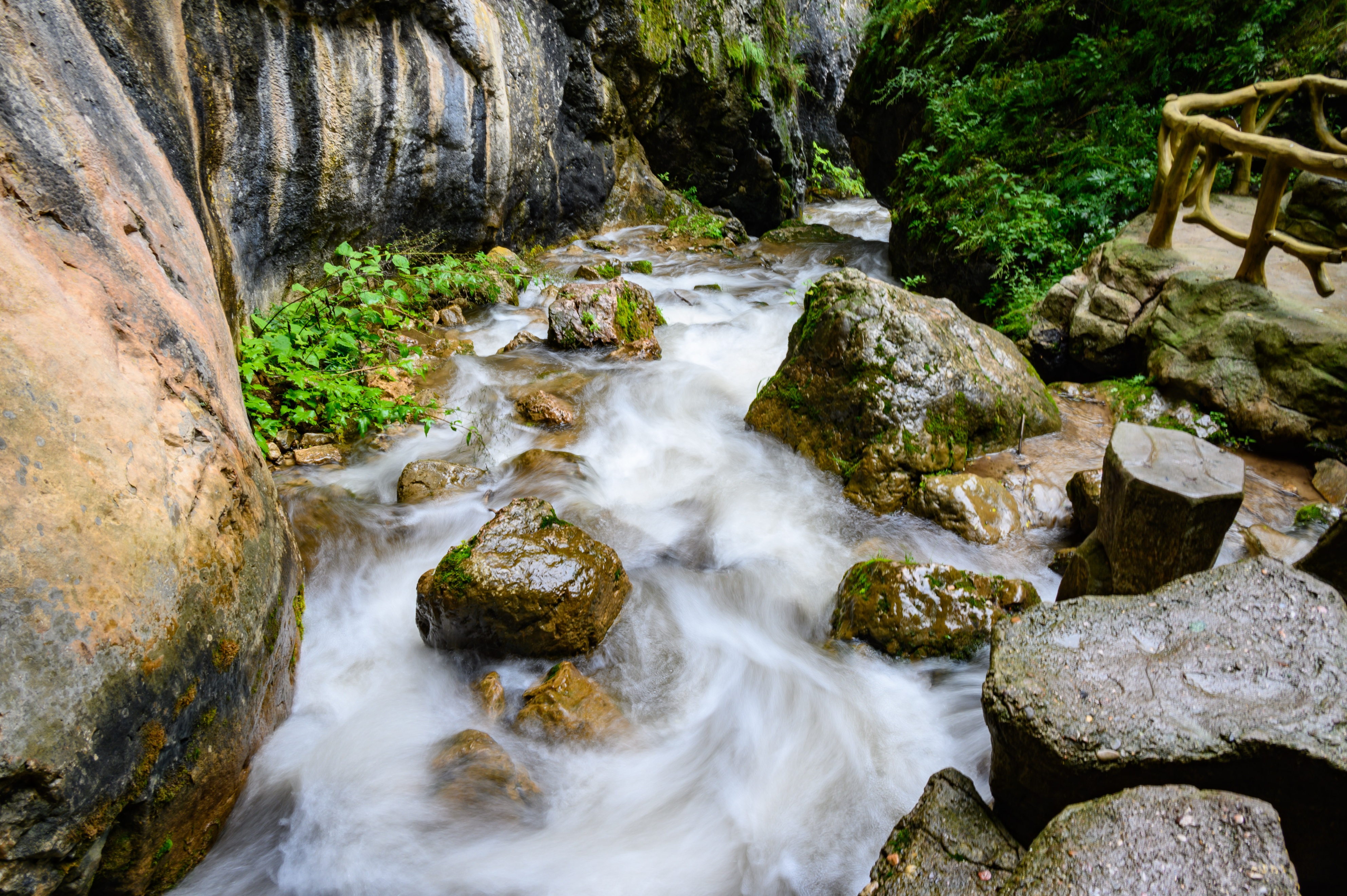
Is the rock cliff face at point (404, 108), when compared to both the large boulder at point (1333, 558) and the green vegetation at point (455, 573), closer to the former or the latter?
the green vegetation at point (455, 573)

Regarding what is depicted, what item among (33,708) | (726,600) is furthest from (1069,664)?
(33,708)

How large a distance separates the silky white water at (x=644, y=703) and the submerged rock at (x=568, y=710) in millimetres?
78

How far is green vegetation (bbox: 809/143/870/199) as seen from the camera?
798 inches

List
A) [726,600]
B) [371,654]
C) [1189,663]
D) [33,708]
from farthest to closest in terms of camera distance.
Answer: [726,600] < [371,654] < [1189,663] < [33,708]

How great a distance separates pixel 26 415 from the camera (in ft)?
5.95

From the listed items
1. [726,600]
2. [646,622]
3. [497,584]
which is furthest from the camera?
[726,600]

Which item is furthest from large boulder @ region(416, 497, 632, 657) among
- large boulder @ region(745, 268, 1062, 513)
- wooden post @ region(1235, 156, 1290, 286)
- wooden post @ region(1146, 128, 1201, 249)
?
wooden post @ region(1146, 128, 1201, 249)

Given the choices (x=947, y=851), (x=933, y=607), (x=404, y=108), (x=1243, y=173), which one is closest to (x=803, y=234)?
(x=1243, y=173)

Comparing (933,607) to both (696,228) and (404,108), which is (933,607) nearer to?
(404,108)

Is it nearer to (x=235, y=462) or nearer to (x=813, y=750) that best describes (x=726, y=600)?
(x=813, y=750)

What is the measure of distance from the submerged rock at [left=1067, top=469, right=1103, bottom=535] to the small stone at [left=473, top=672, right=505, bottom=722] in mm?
3404

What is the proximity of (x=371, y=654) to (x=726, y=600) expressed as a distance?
6.64ft

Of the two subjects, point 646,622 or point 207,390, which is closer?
point 207,390

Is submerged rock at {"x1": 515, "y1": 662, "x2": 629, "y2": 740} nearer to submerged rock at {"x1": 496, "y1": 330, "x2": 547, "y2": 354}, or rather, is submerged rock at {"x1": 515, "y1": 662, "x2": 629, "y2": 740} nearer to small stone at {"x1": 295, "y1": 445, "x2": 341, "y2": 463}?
small stone at {"x1": 295, "y1": 445, "x2": 341, "y2": 463}
